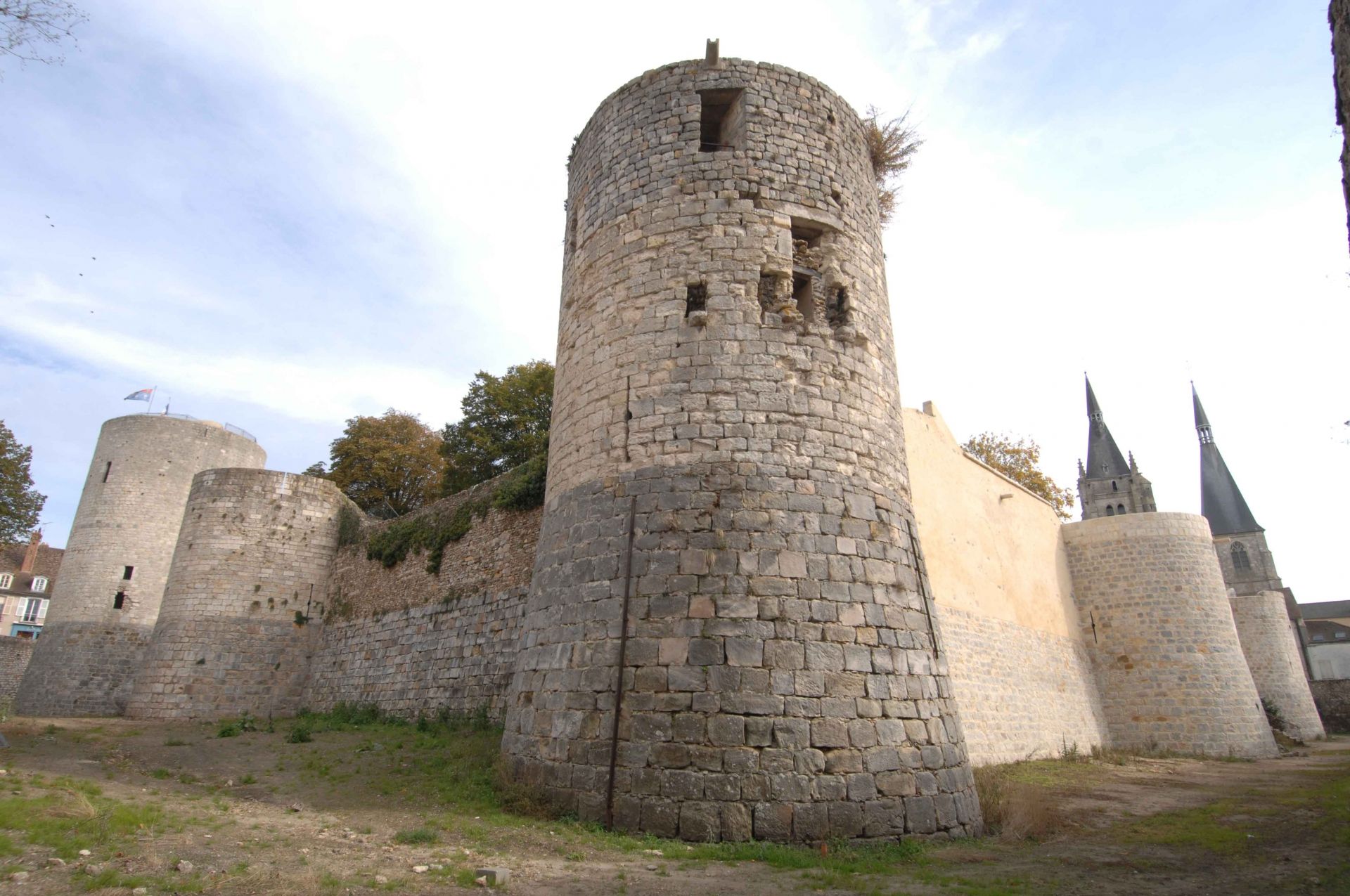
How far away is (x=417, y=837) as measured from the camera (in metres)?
5.79

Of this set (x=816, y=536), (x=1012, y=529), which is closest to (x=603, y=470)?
(x=816, y=536)

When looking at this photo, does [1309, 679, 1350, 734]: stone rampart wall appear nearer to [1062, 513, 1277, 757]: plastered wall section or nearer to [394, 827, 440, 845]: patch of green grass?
[1062, 513, 1277, 757]: plastered wall section

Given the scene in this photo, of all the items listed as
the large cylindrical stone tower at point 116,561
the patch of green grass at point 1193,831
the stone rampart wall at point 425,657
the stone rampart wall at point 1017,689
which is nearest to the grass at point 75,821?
the stone rampart wall at point 425,657

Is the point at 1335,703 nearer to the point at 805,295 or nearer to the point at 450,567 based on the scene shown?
the point at 805,295

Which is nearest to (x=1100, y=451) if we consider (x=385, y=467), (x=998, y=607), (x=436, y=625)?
(x=998, y=607)

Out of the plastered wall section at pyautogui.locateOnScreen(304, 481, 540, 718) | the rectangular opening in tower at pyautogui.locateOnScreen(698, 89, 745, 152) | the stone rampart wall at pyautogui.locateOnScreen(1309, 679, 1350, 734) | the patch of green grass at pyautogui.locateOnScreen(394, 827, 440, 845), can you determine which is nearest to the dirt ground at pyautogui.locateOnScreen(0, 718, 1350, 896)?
the patch of green grass at pyautogui.locateOnScreen(394, 827, 440, 845)

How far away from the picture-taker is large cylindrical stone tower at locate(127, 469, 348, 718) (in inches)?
650

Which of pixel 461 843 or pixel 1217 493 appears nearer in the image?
pixel 461 843

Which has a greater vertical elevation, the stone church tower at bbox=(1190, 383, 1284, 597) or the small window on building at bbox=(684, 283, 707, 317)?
the stone church tower at bbox=(1190, 383, 1284, 597)

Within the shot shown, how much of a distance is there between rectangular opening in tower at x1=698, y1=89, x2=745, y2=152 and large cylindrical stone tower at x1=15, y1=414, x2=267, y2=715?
19.8 m

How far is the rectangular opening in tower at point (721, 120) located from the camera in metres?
8.81

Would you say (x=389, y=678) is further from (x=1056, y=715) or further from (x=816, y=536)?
(x=1056, y=715)

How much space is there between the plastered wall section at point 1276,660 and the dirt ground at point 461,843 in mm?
16915

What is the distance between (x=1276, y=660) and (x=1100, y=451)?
111 feet
